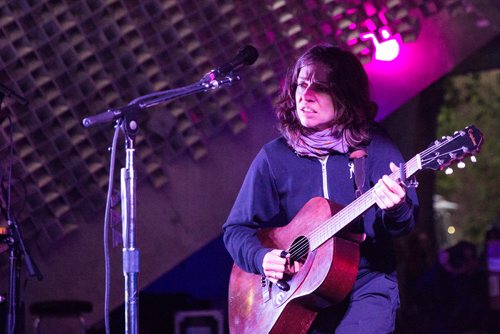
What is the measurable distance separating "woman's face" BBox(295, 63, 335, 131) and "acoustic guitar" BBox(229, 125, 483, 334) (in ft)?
1.07

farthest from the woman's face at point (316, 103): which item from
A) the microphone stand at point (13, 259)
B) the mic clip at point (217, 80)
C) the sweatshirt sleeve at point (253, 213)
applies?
the microphone stand at point (13, 259)

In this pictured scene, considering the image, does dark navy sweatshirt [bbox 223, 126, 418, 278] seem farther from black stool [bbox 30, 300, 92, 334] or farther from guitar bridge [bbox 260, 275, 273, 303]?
black stool [bbox 30, 300, 92, 334]

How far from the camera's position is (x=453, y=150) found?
2984 mm

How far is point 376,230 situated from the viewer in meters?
3.19

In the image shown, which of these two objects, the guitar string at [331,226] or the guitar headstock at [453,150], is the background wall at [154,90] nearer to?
the guitar string at [331,226]

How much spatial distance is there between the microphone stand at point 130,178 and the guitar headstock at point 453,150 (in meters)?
1.02

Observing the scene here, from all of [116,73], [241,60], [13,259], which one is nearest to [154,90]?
[116,73]

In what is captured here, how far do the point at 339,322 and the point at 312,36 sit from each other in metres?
3.30

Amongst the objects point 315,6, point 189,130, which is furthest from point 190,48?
point 315,6

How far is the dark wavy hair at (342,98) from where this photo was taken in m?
3.26

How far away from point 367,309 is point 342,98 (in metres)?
0.86

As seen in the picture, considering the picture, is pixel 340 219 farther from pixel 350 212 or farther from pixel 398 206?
pixel 398 206

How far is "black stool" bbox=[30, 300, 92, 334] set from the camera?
552cm

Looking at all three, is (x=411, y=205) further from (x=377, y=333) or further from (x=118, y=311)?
(x=118, y=311)
